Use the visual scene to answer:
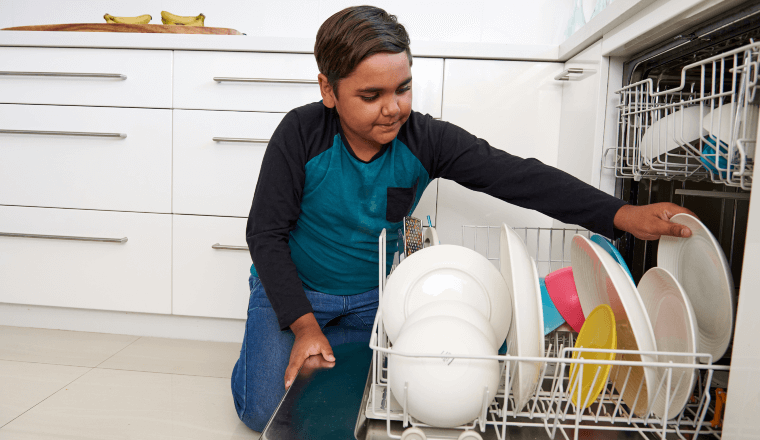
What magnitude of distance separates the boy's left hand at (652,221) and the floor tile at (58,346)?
1463 mm

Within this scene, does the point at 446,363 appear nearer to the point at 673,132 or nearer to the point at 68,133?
the point at 673,132

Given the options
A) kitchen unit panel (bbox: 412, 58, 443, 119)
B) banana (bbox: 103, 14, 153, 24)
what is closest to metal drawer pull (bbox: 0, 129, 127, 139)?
banana (bbox: 103, 14, 153, 24)

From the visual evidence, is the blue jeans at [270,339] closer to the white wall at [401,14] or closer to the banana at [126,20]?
the banana at [126,20]

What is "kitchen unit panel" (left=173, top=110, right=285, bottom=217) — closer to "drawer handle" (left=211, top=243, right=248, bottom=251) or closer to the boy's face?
"drawer handle" (left=211, top=243, right=248, bottom=251)

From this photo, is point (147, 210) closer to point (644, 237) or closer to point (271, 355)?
point (271, 355)

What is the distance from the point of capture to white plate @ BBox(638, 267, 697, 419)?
568 millimetres

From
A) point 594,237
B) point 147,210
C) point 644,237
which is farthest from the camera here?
point 147,210

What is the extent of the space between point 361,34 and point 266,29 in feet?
4.73

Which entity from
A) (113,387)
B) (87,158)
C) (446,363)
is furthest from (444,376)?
(87,158)

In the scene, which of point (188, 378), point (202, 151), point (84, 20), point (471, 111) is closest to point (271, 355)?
point (188, 378)

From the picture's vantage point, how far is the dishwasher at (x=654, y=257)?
52 centimetres

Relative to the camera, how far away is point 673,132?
29.0 inches

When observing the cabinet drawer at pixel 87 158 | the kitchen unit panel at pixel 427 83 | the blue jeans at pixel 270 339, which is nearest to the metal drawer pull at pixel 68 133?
the cabinet drawer at pixel 87 158

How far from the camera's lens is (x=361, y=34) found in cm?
90
